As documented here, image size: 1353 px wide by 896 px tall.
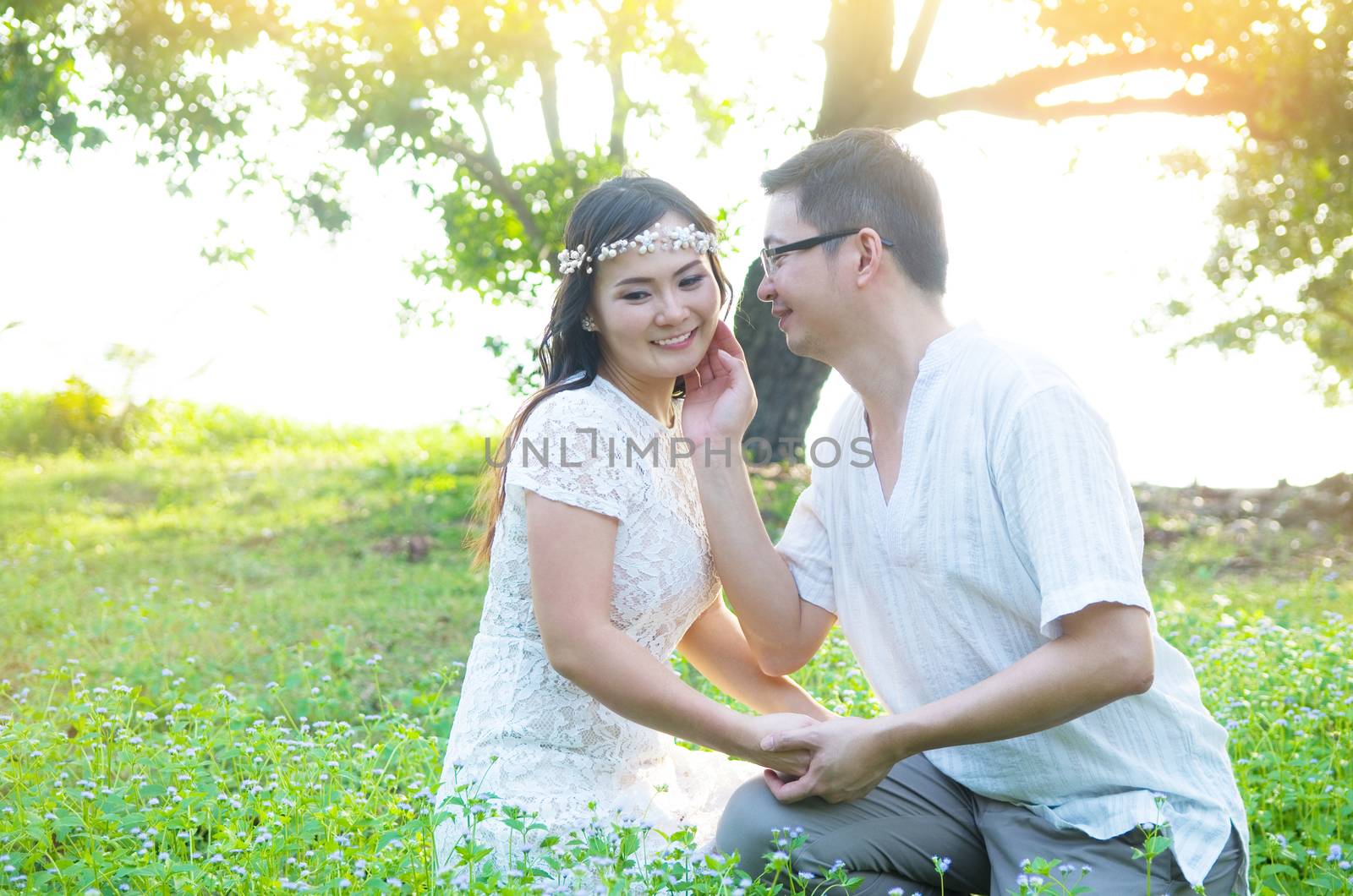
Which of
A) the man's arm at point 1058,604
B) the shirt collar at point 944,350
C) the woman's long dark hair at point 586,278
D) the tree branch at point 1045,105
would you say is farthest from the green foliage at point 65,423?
the man's arm at point 1058,604

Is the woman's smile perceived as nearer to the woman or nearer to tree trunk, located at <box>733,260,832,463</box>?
the woman

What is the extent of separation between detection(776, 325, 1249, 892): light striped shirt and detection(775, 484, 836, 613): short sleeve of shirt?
23 cm

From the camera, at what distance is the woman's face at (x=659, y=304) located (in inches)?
123

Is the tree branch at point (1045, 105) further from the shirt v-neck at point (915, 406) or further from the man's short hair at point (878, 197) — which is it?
the shirt v-neck at point (915, 406)

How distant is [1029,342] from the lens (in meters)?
2.85

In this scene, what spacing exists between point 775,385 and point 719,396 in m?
6.06

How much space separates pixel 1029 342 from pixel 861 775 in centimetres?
107

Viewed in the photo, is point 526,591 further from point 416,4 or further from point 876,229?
point 416,4

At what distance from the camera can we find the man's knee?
2.80 metres

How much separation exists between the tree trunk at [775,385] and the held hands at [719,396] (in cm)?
550

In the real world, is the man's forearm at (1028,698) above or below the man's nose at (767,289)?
below

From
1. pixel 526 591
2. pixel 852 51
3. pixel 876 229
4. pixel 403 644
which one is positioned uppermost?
pixel 852 51

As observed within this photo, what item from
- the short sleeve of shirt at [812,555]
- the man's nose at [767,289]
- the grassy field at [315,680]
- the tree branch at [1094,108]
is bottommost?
the grassy field at [315,680]

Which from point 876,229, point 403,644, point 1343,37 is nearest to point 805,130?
point 1343,37
